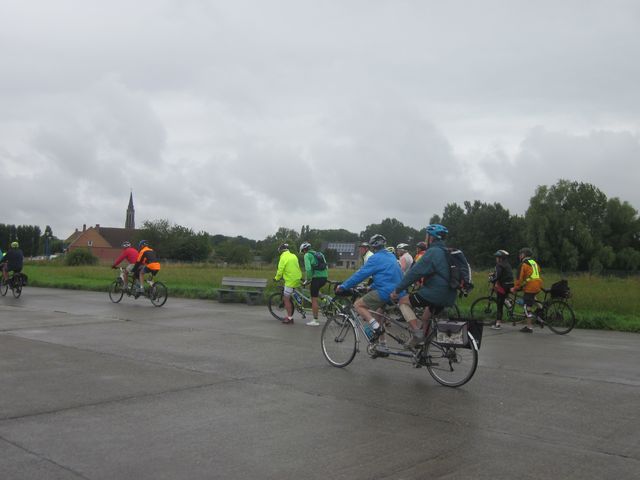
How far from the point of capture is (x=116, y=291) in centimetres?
1966

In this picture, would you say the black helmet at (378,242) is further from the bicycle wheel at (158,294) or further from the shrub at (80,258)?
the shrub at (80,258)

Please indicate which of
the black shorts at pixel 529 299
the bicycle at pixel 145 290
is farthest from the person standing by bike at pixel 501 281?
the bicycle at pixel 145 290

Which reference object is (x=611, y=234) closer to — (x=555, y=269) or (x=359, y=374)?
(x=555, y=269)

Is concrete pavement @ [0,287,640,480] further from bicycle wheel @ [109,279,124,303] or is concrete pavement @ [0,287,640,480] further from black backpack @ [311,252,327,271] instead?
bicycle wheel @ [109,279,124,303]

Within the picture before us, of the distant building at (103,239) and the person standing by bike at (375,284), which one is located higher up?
the distant building at (103,239)

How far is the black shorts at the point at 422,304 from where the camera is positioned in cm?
786

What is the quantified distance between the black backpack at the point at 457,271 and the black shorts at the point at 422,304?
0.33 meters

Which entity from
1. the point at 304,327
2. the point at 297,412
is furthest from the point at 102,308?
the point at 297,412

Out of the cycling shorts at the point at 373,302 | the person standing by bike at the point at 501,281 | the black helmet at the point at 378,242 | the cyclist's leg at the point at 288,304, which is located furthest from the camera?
the cyclist's leg at the point at 288,304

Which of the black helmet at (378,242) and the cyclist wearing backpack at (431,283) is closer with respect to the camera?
the cyclist wearing backpack at (431,283)

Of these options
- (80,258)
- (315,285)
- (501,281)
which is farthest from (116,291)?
(80,258)

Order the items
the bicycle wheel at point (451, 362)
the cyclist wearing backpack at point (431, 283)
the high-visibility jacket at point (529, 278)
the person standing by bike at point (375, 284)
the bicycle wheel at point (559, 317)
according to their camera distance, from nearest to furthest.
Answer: the bicycle wheel at point (451, 362)
the cyclist wearing backpack at point (431, 283)
the person standing by bike at point (375, 284)
the bicycle wheel at point (559, 317)
the high-visibility jacket at point (529, 278)

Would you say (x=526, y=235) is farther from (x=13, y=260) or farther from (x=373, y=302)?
(x=373, y=302)

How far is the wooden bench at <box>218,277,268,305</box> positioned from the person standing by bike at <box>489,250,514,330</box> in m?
7.33
